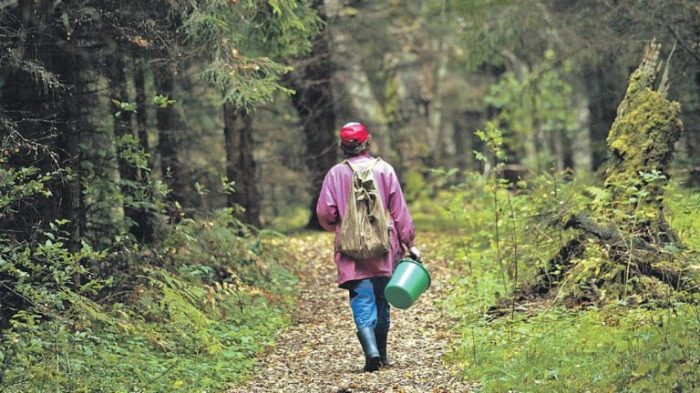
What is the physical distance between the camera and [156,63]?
9.76m

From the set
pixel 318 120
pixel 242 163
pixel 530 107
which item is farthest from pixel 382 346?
pixel 530 107

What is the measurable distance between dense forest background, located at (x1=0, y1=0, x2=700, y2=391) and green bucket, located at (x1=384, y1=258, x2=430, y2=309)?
4.62 ft

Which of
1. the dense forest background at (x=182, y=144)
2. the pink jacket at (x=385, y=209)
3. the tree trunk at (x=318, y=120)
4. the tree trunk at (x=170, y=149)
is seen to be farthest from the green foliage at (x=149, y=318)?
Result: the tree trunk at (x=318, y=120)

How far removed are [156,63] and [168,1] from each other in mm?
663

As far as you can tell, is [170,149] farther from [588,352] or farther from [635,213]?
[588,352]

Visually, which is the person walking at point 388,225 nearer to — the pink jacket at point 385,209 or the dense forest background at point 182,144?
the pink jacket at point 385,209

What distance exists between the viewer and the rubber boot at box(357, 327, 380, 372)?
7.85 meters

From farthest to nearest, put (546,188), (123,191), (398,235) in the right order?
1. (546,188)
2. (123,191)
3. (398,235)

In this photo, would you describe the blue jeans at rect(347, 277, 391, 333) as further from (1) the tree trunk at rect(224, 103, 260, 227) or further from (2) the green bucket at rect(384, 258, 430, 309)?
(1) the tree trunk at rect(224, 103, 260, 227)

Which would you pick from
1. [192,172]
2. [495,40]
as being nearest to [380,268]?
[192,172]

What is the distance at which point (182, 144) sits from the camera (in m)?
15.1

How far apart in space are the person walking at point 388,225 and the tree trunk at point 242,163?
7605 millimetres

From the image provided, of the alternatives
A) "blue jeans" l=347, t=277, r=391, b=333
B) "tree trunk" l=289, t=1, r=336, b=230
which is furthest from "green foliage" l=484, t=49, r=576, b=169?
"blue jeans" l=347, t=277, r=391, b=333

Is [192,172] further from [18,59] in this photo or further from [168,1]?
[18,59]
